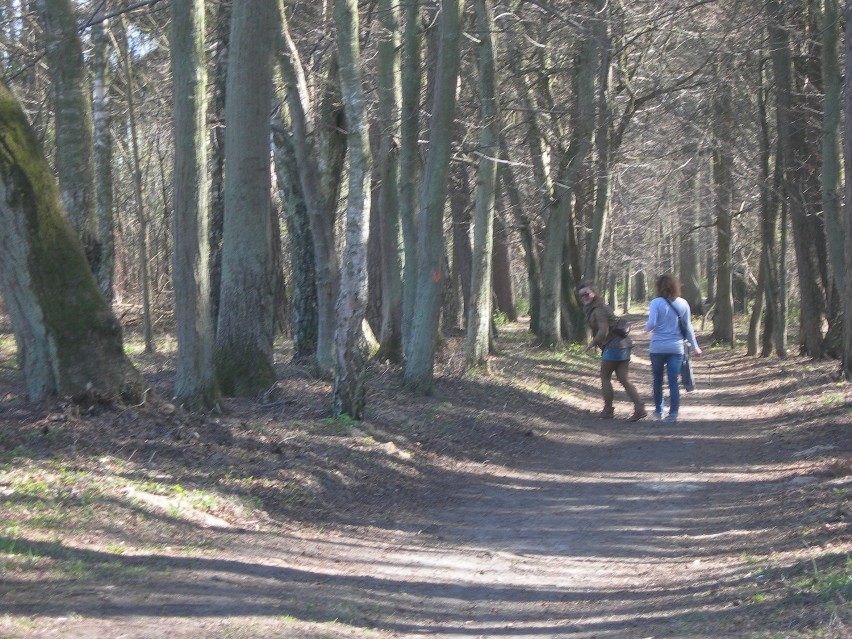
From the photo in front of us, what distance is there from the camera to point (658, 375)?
1532cm

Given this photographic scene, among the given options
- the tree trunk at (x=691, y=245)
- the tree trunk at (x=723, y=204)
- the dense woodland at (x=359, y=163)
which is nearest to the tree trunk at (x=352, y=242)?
the dense woodland at (x=359, y=163)

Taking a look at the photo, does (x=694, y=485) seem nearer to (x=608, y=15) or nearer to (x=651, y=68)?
(x=608, y=15)

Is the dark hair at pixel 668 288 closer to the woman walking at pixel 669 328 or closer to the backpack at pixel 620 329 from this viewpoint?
the woman walking at pixel 669 328

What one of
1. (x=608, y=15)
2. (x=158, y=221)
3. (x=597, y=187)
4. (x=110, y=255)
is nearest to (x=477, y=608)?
(x=110, y=255)

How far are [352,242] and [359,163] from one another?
39.7 inches

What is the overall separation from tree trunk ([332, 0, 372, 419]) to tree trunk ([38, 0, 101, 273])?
3.08m

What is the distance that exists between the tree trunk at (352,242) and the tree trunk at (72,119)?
10.1ft

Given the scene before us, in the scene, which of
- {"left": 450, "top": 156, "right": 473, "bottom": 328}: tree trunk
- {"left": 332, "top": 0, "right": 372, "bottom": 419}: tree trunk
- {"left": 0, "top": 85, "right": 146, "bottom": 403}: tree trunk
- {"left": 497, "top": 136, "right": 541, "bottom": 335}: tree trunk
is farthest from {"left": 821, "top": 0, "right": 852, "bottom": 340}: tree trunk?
{"left": 0, "top": 85, "right": 146, "bottom": 403}: tree trunk

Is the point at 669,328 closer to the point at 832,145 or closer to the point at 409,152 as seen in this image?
the point at 409,152

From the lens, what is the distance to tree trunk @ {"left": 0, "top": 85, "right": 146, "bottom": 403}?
29.6ft

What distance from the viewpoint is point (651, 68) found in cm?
2589

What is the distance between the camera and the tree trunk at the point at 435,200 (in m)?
14.1

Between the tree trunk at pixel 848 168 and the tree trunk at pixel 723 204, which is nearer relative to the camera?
the tree trunk at pixel 848 168

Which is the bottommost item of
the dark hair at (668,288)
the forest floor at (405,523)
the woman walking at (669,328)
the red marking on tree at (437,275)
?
the forest floor at (405,523)
